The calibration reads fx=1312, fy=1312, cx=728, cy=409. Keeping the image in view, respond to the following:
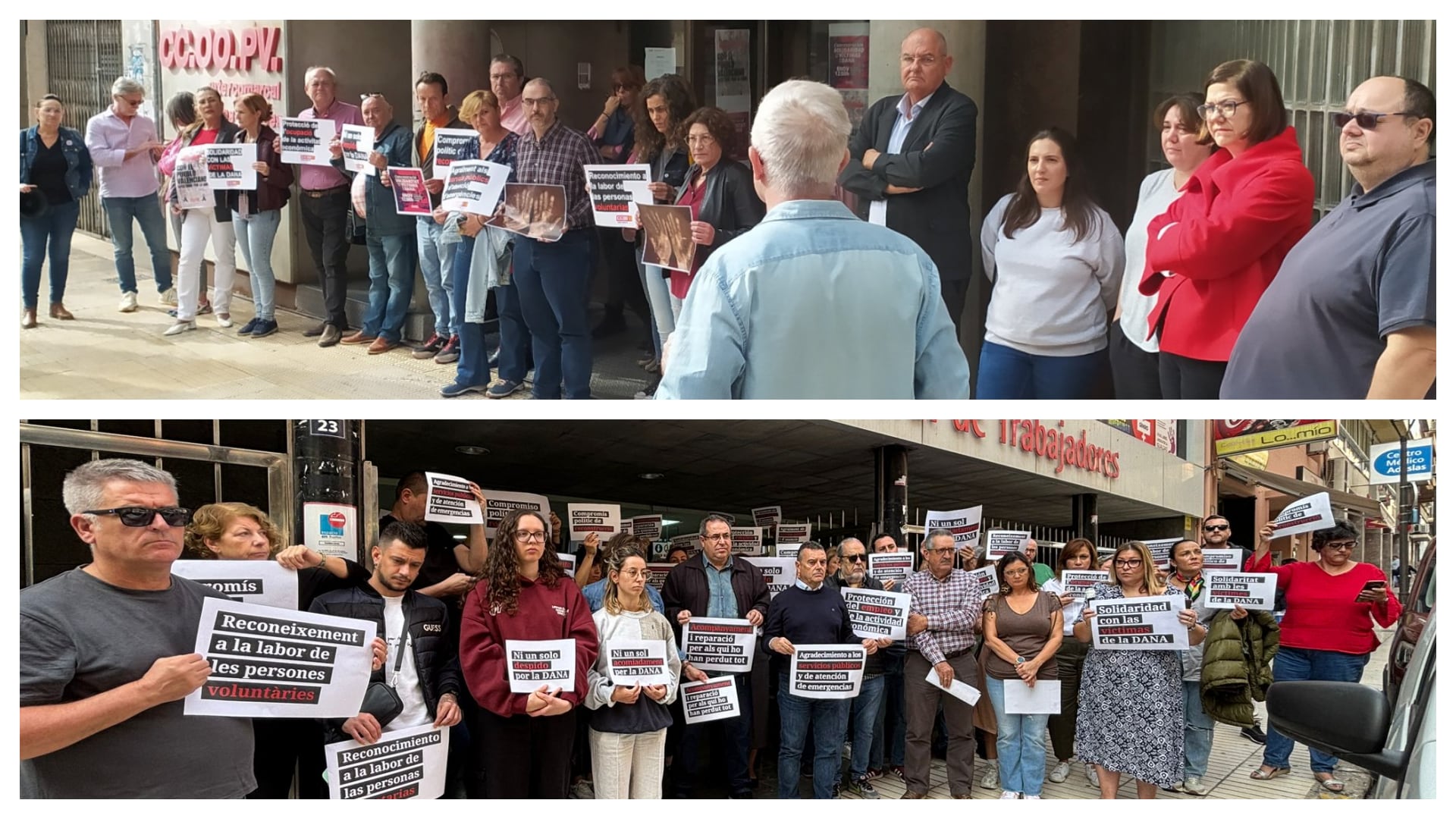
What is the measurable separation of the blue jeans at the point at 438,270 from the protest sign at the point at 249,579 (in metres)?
2.22

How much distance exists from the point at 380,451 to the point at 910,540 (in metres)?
5.03

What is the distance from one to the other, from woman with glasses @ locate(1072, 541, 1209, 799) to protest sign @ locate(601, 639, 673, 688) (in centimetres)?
208

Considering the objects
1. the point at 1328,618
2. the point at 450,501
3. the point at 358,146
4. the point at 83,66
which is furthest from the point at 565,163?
the point at 1328,618

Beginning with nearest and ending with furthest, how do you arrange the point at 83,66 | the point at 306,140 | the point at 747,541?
the point at 83,66
the point at 306,140
the point at 747,541

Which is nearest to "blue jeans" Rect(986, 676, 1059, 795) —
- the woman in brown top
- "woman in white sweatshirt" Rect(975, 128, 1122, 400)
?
the woman in brown top

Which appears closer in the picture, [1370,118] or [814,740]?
[1370,118]

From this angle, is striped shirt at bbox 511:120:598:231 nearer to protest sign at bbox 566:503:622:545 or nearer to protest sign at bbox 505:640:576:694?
protest sign at bbox 566:503:622:545

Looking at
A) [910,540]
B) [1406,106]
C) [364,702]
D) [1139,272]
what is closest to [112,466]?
Result: [364,702]

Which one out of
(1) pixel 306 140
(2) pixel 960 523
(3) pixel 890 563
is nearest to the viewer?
(1) pixel 306 140

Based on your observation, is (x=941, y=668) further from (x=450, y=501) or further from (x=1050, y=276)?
(x=450, y=501)

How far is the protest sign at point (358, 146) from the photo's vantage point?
670 centimetres

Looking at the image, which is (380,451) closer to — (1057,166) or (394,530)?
(394,530)

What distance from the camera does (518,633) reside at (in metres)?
5.12

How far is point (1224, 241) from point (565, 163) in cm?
301
